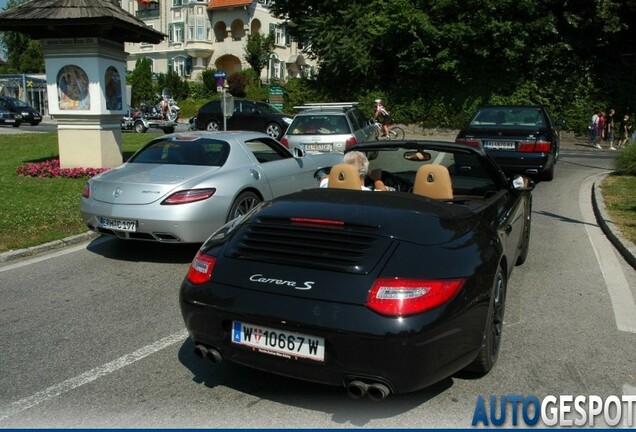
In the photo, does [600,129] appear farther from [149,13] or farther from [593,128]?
[149,13]

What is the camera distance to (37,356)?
4.22 metres

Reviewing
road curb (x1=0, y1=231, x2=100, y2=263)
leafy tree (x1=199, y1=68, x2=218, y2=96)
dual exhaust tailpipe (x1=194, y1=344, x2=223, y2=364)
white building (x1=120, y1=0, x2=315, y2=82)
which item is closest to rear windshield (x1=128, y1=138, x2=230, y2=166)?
road curb (x1=0, y1=231, x2=100, y2=263)

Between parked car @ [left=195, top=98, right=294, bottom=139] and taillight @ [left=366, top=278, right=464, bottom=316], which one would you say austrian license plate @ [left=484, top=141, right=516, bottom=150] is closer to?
taillight @ [left=366, top=278, right=464, bottom=316]

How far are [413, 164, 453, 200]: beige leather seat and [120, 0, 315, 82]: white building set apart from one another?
58.6 m

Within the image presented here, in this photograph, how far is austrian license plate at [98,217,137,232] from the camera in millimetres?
6656

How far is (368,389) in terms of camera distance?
3.06 m

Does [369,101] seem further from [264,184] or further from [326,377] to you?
[326,377]

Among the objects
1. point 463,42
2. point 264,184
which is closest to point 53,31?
point 264,184

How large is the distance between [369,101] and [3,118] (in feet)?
74.7

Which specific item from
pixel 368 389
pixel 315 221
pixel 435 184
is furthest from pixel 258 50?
pixel 368 389

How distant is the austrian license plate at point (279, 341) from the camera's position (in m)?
3.09

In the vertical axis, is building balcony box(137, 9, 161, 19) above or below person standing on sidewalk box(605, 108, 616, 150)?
above

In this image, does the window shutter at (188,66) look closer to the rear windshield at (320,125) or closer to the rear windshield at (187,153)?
the rear windshield at (320,125)

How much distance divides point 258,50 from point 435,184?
185 ft
